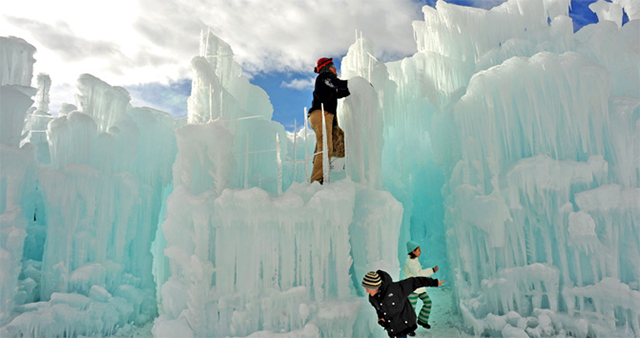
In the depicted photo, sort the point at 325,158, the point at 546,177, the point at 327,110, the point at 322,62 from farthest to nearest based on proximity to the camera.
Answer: the point at 322,62 < the point at 327,110 < the point at 325,158 < the point at 546,177

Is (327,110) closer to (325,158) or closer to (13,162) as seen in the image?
(325,158)

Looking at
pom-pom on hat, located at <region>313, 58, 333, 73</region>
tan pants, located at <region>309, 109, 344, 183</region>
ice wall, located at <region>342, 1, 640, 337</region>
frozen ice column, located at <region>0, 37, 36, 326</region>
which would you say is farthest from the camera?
pom-pom on hat, located at <region>313, 58, 333, 73</region>

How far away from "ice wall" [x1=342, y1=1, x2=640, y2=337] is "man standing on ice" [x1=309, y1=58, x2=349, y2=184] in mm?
1128

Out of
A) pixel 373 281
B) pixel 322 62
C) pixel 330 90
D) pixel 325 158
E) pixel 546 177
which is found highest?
pixel 322 62

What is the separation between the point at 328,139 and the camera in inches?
316

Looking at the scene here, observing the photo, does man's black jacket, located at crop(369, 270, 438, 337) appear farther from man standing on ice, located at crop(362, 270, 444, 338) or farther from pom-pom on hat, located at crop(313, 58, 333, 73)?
pom-pom on hat, located at crop(313, 58, 333, 73)

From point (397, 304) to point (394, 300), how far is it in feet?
0.21

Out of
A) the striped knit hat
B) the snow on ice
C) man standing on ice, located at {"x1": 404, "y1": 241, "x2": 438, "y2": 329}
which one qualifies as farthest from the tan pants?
the striped knit hat

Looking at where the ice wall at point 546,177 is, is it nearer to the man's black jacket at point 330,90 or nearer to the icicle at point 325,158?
the man's black jacket at point 330,90

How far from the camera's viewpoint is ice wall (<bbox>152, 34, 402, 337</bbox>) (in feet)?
21.2

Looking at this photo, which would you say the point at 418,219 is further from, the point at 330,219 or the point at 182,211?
the point at 182,211

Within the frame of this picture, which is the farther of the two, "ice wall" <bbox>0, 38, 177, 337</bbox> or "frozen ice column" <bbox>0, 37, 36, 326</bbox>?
"ice wall" <bbox>0, 38, 177, 337</bbox>

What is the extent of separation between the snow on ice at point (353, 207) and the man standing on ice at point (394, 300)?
139cm

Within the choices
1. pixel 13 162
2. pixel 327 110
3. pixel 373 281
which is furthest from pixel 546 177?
pixel 13 162
